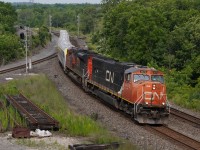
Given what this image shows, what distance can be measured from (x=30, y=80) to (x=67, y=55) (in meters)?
9.74

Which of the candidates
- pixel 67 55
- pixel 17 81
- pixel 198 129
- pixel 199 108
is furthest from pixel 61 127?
pixel 67 55

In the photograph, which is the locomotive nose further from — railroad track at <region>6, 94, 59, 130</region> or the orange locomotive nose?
railroad track at <region>6, 94, 59, 130</region>

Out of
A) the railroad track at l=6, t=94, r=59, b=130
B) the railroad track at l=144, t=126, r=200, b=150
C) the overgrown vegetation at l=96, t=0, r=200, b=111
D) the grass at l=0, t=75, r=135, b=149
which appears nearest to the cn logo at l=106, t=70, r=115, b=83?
the grass at l=0, t=75, r=135, b=149

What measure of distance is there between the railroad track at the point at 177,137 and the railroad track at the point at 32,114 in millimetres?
5109

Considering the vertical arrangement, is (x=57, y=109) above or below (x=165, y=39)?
below

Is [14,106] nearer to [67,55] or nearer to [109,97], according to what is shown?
[109,97]

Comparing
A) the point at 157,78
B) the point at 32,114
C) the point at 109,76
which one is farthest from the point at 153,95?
the point at 32,114

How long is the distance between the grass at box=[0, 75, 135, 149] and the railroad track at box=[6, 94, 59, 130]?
0.48 metres

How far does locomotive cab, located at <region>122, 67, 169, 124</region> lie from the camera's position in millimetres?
22062

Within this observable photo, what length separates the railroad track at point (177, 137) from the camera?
17734 mm

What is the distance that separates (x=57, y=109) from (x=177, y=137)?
28.0 ft

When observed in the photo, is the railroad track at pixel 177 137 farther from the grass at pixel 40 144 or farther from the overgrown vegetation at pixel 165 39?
the overgrown vegetation at pixel 165 39

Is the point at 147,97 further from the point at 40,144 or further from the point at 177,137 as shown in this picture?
the point at 40,144

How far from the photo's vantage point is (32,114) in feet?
72.5
